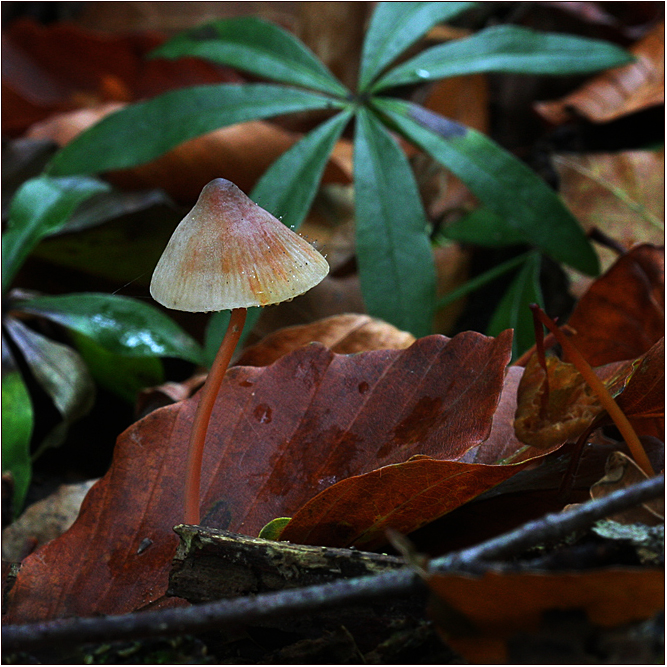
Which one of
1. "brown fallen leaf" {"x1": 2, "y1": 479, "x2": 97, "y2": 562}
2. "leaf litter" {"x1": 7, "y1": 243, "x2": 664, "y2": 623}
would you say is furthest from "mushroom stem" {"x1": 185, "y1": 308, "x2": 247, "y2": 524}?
"brown fallen leaf" {"x1": 2, "y1": 479, "x2": 97, "y2": 562}

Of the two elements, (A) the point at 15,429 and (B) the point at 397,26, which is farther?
(B) the point at 397,26

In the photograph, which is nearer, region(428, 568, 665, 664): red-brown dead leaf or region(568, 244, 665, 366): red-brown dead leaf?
region(428, 568, 665, 664): red-brown dead leaf

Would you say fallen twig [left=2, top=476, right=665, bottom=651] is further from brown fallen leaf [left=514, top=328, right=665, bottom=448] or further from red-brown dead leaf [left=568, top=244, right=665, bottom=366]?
red-brown dead leaf [left=568, top=244, right=665, bottom=366]

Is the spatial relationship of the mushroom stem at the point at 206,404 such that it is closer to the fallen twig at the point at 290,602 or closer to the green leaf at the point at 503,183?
the fallen twig at the point at 290,602

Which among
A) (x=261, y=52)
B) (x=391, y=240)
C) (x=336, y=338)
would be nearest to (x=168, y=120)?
(x=261, y=52)

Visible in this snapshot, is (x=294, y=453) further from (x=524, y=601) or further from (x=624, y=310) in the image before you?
(x=624, y=310)

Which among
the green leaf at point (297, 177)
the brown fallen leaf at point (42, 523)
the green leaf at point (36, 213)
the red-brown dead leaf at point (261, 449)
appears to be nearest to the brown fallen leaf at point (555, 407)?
the red-brown dead leaf at point (261, 449)

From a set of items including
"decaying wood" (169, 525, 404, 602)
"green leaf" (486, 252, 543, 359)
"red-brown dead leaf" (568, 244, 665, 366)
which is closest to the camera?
"decaying wood" (169, 525, 404, 602)
